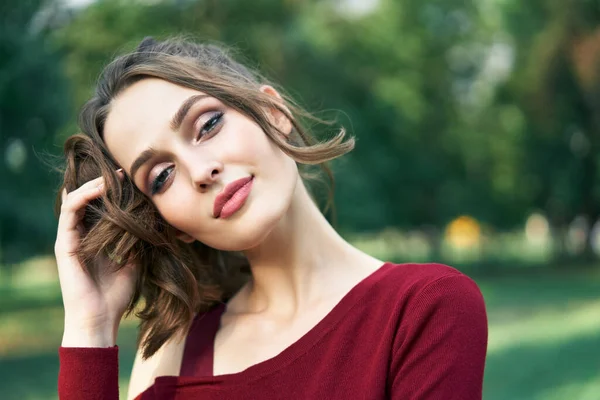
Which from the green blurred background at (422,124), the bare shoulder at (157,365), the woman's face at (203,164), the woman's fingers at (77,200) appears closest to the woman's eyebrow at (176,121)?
the woman's face at (203,164)

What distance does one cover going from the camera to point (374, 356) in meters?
1.90

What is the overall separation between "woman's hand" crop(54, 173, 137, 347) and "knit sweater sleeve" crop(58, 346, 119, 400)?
36mm

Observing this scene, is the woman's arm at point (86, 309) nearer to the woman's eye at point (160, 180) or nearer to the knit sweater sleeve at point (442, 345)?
the woman's eye at point (160, 180)

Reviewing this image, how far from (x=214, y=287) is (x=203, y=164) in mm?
595

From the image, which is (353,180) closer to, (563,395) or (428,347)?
(563,395)

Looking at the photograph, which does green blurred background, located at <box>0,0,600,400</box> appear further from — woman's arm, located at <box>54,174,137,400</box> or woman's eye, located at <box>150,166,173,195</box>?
woman's eye, located at <box>150,166,173,195</box>

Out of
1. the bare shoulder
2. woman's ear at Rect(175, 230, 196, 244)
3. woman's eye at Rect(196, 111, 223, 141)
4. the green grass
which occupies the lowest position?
the green grass

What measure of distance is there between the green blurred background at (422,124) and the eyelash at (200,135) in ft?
33.0

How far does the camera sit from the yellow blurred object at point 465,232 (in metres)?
28.7

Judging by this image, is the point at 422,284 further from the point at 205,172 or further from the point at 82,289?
the point at 82,289

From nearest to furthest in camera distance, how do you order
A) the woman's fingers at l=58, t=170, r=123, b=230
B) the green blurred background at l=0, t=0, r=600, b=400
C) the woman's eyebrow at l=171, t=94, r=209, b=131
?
the woman's eyebrow at l=171, t=94, r=209, b=131 → the woman's fingers at l=58, t=170, r=123, b=230 → the green blurred background at l=0, t=0, r=600, b=400

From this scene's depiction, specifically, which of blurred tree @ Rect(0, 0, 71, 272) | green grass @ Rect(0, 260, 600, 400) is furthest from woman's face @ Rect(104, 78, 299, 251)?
blurred tree @ Rect(0, 0, 71, 272)

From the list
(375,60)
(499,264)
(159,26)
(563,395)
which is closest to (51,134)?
(159,26)

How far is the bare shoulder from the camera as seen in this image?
225cm
